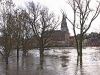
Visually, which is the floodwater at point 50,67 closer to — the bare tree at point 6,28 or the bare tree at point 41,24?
the bare tree at point 6,28

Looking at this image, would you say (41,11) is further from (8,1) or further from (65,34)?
(65,34)

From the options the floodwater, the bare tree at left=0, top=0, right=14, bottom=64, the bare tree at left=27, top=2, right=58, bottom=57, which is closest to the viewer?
the floodwater

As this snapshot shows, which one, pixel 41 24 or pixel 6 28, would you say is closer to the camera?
pixel 6 28

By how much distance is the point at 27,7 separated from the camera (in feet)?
169

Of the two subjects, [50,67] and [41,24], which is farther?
[41,24]

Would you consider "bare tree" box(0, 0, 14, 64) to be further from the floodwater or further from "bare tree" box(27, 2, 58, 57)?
"bare tree" box(27, 2, 58, 57)

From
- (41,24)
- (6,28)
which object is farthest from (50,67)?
(41,24)

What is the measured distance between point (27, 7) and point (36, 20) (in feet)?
10.9

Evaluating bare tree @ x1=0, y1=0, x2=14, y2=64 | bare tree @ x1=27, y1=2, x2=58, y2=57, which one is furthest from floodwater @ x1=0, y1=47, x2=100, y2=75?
bare tree @ x1=27, y1=2, x2=58, y2=57

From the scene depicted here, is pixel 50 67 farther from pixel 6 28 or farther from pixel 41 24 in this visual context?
pixel 41 24

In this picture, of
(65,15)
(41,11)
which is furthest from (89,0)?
(41,11)

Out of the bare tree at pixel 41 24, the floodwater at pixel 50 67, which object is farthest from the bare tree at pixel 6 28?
the bare tree at pixel 41 24

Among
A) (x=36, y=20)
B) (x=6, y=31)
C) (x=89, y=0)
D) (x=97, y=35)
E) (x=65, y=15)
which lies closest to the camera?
(x=97, y=35)

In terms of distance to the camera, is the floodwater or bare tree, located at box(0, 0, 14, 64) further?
bare tree, located at box(0, 0, 14, 64)
